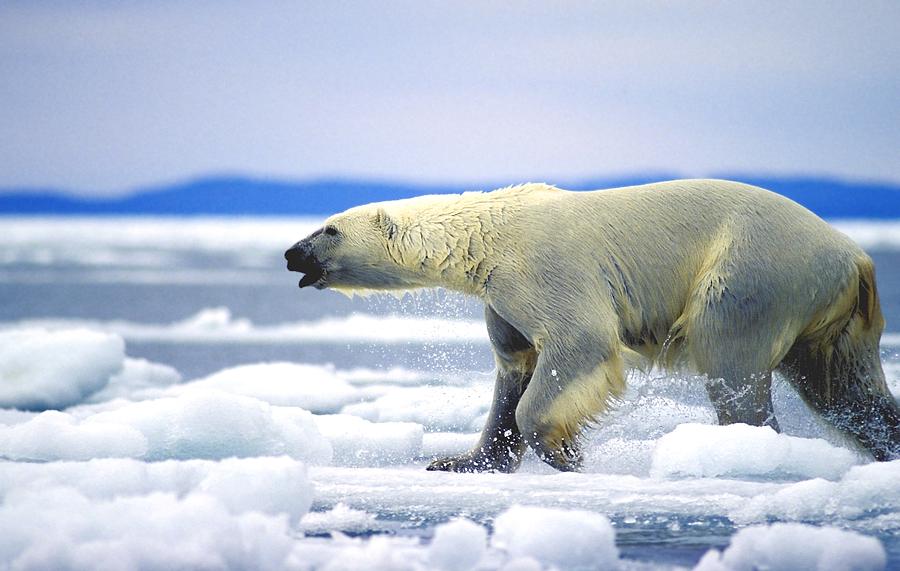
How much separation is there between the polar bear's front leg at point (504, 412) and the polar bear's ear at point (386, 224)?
519 mm

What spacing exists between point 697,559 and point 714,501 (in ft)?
2.49

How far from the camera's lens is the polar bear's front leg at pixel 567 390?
4988 millimetres

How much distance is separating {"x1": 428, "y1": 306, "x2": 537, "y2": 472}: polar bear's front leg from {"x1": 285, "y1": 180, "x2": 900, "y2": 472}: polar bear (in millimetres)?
16

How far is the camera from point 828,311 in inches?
198

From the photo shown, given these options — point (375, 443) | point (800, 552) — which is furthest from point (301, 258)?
point (800, 552)

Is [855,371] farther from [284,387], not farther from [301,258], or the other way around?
[284,387]

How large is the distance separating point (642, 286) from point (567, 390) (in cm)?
54

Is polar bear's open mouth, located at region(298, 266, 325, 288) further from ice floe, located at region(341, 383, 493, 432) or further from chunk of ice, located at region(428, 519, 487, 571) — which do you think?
chunk of ice, located at region(428, 519, 487, 571)

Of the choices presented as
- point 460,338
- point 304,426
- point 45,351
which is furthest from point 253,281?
point 304,426

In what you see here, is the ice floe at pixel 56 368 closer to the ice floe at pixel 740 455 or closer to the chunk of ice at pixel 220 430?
the chunk of ice at pixel 220 430

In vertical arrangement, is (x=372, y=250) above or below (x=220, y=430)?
above

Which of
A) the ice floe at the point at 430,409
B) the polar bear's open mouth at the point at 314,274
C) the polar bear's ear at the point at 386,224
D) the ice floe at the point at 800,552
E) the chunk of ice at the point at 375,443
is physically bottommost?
the ice floe at the point at 430,409

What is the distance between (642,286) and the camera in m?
5.16

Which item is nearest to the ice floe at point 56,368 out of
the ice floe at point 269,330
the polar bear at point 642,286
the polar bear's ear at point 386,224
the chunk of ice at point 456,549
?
the polar bear at point 642,286
